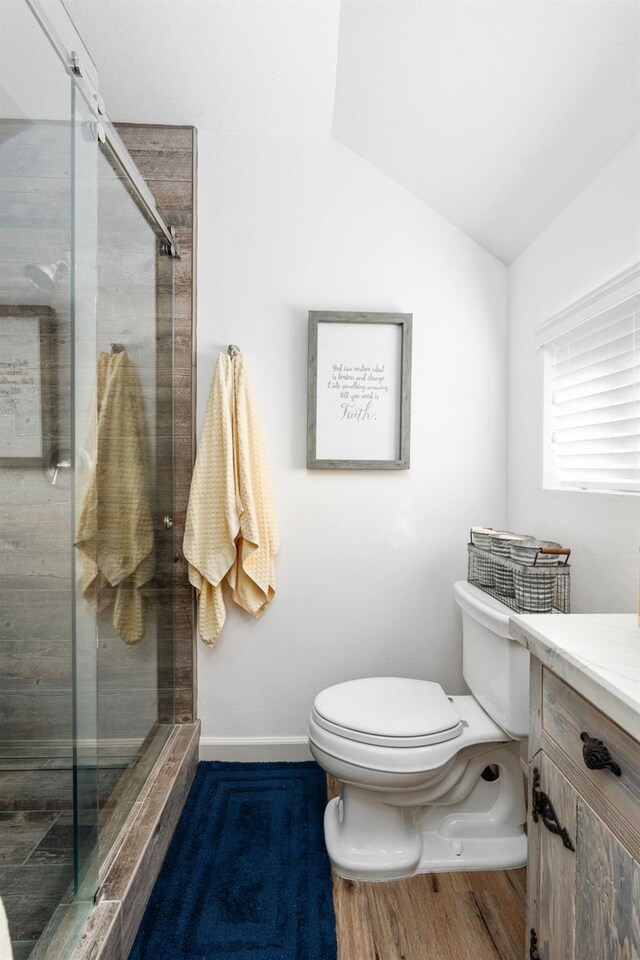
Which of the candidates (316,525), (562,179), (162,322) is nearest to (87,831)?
(316,525)

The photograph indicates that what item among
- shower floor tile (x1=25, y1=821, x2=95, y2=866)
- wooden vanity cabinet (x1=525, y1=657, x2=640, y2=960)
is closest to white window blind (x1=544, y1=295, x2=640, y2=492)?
wooden vanity cabinet (x1=525, y1=657, x2=640, y2=960)

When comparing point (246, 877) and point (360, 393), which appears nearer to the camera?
point (246, 877)

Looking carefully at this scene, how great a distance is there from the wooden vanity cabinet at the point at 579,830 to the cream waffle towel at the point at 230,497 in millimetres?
1088

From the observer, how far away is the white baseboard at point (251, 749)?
6.68ft

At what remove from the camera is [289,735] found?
2055 millimetres

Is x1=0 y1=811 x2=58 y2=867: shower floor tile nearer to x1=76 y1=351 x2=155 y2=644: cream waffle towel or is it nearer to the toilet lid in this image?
x1=76 y1=351 x2=155 y2=644: cream waffle towel

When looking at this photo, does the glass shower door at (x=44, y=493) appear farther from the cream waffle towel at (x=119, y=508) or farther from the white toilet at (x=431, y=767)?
the white toilet at (x=431, y=767)

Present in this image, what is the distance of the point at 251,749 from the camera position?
80.3 inches

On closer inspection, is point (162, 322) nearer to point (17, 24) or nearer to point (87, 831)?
point (17, 24)

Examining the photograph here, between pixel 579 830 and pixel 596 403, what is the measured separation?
107 cm

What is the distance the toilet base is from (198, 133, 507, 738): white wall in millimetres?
477

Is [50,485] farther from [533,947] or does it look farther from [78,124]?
[533,947]

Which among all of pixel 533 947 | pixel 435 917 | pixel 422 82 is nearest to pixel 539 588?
pixel 533 947

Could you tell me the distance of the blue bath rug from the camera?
1.27 metres
